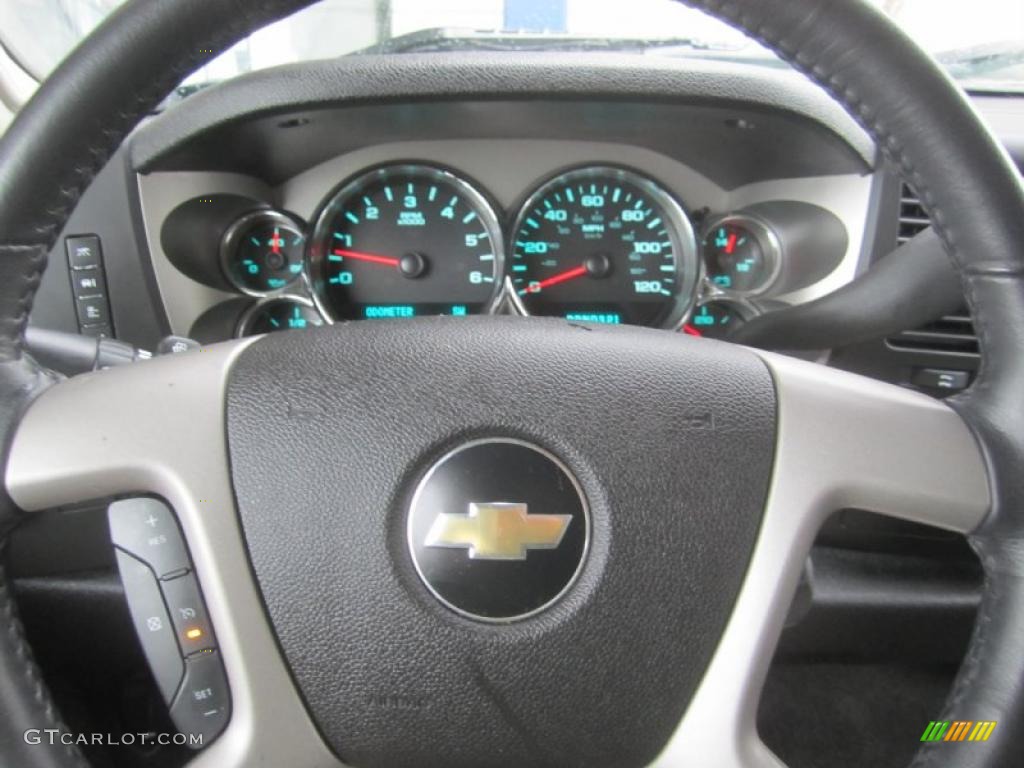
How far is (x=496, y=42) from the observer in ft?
5.97

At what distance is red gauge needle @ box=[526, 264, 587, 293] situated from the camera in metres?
2.13

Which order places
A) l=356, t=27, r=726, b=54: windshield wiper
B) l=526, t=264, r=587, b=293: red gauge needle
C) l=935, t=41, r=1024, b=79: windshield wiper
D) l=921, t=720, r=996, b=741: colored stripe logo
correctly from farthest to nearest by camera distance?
l=526, t=264, r=587, b=293: red gauge needle < l=935, t=41, r=1024, b=79: windshield wiper < l=356, t=27, r=726, b=54: windshield wiper < l=921, t=720, r=996, b=741: colored stripe logo

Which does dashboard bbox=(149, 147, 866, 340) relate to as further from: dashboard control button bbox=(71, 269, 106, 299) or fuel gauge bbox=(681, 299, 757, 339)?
dashboard control button bbox=(71, 269, 106, 299)

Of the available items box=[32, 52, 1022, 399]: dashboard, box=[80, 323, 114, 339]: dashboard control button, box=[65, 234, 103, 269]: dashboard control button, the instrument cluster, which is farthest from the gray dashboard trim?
the instrument cluster

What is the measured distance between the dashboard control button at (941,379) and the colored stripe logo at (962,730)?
0.99 meters

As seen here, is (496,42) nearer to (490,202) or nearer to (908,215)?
(490,202)

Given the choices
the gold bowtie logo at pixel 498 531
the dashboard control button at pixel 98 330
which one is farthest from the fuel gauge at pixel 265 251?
the gold bowtie logo at pixel 498 531

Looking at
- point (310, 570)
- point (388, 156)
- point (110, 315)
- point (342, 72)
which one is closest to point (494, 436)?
point (310, 570)

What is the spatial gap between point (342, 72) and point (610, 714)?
1.22 meters

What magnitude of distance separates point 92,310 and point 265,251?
1.75ft

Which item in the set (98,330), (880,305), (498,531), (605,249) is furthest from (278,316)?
(498,531)

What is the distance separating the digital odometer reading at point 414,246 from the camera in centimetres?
209

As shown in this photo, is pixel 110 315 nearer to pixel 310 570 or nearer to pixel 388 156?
pixel 388 156

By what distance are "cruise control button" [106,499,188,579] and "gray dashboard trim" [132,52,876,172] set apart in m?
1.00
